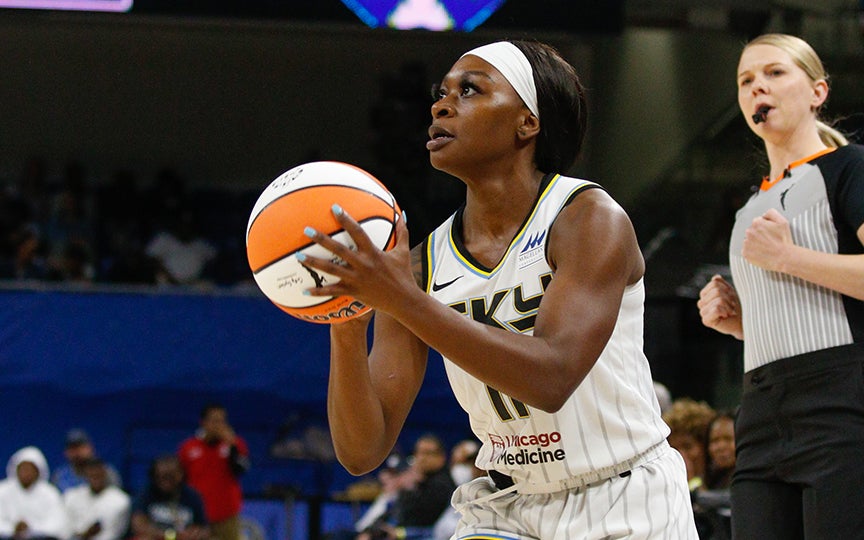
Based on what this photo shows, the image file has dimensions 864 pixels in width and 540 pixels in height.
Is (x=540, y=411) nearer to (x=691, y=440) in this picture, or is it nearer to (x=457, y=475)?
(x=691, y=440)

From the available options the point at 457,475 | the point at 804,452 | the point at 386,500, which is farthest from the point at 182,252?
the point at 804,452

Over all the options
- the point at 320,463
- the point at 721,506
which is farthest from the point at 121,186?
the point at 721,506

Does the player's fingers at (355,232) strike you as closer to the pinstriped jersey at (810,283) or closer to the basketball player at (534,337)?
the basketball player at (534,337)

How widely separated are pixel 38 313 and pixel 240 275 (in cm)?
330

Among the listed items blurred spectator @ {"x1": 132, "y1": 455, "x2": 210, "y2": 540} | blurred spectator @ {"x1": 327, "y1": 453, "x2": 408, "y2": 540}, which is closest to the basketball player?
blurred spectator @ {"x1": 327, "y1": 453, "x2": 408, "y2": 540}

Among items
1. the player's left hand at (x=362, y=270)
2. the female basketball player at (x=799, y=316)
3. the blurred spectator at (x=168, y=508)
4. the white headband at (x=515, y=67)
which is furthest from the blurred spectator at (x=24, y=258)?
the player's left hand at (x=362, y=270)

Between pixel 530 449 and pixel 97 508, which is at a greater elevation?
pixel 97 508

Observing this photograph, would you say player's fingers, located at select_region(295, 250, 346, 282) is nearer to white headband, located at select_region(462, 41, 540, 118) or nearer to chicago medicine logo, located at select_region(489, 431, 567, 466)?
chicago medicine logo, located at select_region(489, 431, 567, 466)

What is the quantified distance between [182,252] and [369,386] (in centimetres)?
1176

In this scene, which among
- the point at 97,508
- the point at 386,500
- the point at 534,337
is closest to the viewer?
the point at 534,337

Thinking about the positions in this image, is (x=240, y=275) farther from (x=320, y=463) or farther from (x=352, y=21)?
(x=352, y=21)

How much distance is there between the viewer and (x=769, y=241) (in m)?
3.61

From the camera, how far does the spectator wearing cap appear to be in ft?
35.5

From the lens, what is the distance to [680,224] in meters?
12.8
